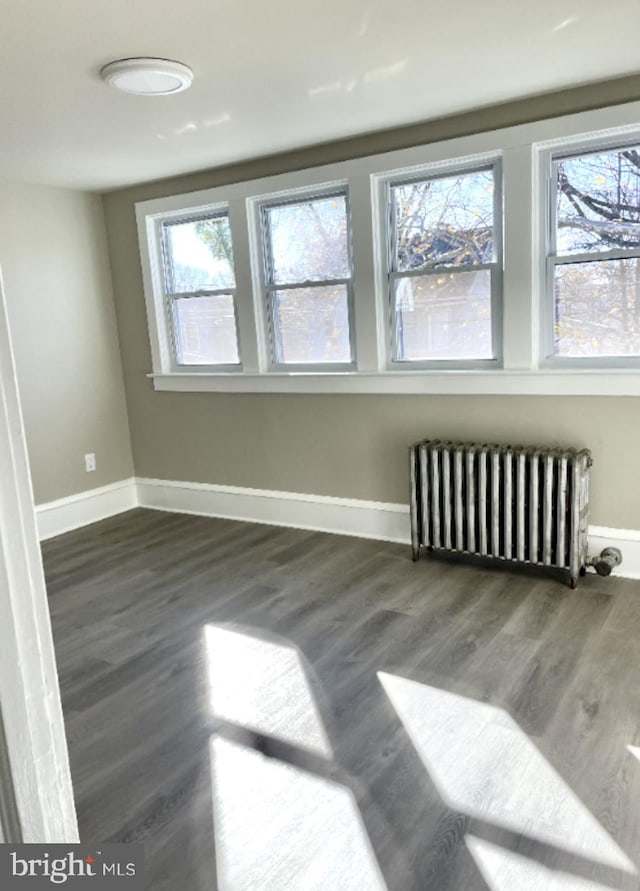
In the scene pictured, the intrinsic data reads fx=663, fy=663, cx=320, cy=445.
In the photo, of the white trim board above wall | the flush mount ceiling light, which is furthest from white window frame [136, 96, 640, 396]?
the flush mount ceiling light

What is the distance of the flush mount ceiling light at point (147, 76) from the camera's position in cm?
258

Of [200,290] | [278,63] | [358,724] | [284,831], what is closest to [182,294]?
[200,290]

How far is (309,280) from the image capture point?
4.23 metres

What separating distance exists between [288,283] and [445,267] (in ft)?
3.56

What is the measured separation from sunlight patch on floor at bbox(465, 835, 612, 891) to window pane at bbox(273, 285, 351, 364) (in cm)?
295

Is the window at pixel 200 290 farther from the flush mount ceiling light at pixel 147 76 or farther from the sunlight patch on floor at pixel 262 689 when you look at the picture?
the sunlight patch on floor at pixel 262 689

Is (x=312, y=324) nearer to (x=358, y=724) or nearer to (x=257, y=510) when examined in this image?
(x=257, y=510)

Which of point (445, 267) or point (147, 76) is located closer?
point (147, 76)

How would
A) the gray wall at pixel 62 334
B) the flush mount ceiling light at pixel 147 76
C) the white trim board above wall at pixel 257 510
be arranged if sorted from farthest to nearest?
the gray wall at pixel 62 334 → the white trim board above wall at pixel 257 510 → the flush mount ceiling light at pixel 147 76

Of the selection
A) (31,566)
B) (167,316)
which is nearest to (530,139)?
(167,316)

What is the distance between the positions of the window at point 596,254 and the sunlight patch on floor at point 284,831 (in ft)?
8.23

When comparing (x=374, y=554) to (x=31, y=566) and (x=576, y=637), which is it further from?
(x=31, y=566)

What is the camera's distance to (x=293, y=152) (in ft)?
13.3

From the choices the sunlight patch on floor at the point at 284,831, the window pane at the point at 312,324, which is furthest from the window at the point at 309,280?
the sunlight patch on floor at the point at 284,831
